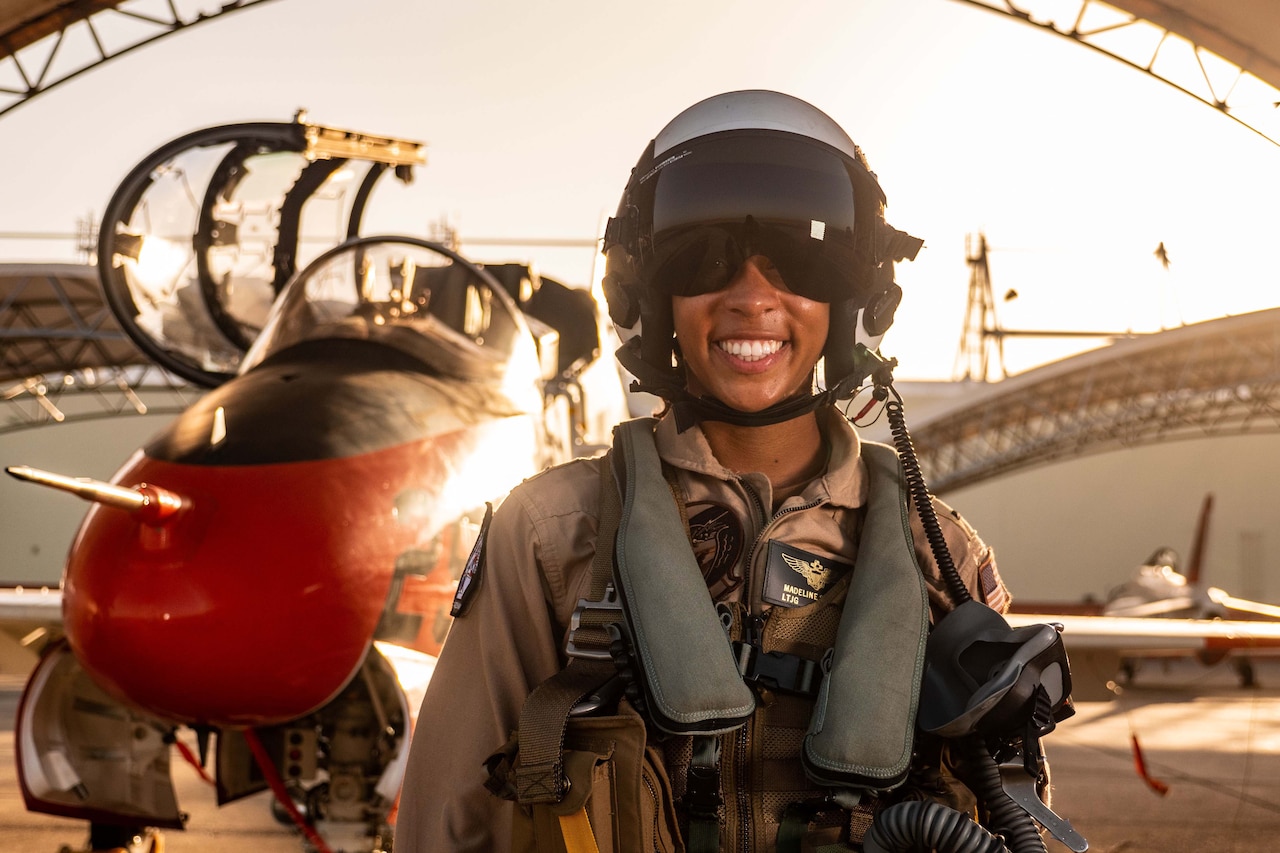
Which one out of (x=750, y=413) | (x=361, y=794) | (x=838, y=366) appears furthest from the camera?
(x=361, y=794)

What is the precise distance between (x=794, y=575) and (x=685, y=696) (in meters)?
0.30

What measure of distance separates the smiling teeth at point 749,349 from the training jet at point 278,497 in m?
0.89

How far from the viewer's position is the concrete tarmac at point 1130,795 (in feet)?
20.9

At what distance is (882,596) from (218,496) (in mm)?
2411

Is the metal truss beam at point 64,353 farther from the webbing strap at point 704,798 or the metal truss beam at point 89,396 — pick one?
the webbing strap at point 704,798

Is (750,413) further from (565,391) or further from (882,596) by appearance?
(565,391)

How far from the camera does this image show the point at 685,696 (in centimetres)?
148

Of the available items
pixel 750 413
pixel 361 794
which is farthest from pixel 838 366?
pixel 361 794

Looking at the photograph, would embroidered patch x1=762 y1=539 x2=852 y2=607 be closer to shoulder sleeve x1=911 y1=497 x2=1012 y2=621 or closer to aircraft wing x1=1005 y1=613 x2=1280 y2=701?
shoulder sleeve x1=911 y1=497 x2=1012 y2=621

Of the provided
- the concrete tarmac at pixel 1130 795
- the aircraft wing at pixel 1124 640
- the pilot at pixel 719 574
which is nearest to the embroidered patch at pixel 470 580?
the pilot at pixel 719 574

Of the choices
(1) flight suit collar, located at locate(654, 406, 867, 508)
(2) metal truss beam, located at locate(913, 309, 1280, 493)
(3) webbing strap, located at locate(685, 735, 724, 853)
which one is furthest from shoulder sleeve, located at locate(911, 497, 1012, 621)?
(2) metal truss beam, located at locate(913, 309, 1280, 493)

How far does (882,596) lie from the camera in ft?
5.32

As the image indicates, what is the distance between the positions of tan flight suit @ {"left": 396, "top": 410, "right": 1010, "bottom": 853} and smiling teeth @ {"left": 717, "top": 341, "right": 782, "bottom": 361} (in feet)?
0.49

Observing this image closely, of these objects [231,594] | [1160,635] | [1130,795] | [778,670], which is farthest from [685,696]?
[1130,795]
